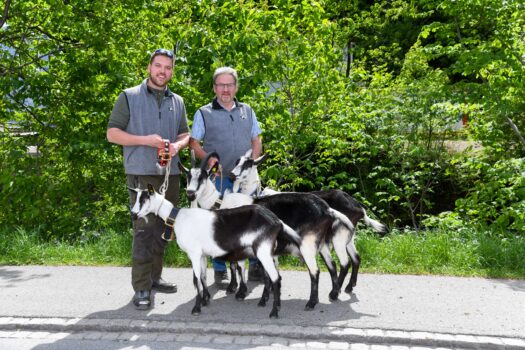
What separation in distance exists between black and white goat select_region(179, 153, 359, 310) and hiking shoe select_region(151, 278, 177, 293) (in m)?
1.05

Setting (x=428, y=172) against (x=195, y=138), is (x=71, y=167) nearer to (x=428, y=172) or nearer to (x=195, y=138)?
(x=195, y=138)

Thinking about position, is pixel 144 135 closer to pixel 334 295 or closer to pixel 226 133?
pixel 226 133

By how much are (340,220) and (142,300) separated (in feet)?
6.83

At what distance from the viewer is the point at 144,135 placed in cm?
580

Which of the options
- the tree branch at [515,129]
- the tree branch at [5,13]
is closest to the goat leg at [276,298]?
the tree branch at [515,129]

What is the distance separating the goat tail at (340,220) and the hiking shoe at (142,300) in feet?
6.43

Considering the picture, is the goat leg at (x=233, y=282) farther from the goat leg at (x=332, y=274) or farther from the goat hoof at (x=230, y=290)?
the goat leg at (x=332, y=274)

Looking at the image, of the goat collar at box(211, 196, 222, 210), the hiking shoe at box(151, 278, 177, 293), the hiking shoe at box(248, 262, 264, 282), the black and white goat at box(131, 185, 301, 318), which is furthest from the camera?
the hiking shoe at box(248, 262, 264, 282)

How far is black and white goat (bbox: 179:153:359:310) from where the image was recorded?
5.64 m

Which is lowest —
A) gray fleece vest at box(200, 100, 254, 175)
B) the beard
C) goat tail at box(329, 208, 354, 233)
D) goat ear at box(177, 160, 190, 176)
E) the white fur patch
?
the white fur patch

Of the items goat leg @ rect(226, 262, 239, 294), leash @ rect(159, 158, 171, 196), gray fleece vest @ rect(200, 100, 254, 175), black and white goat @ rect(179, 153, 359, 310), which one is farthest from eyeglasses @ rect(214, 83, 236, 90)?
goat leg @ rect(226, 262, 239, 294)

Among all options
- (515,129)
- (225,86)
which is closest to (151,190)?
(225,86)

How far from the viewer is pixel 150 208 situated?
5504 mm

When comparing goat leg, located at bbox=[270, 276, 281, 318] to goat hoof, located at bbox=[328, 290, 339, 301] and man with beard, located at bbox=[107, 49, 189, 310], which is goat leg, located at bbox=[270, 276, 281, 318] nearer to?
goat hoof, located at bbox=[328, 290, 339, 301]
